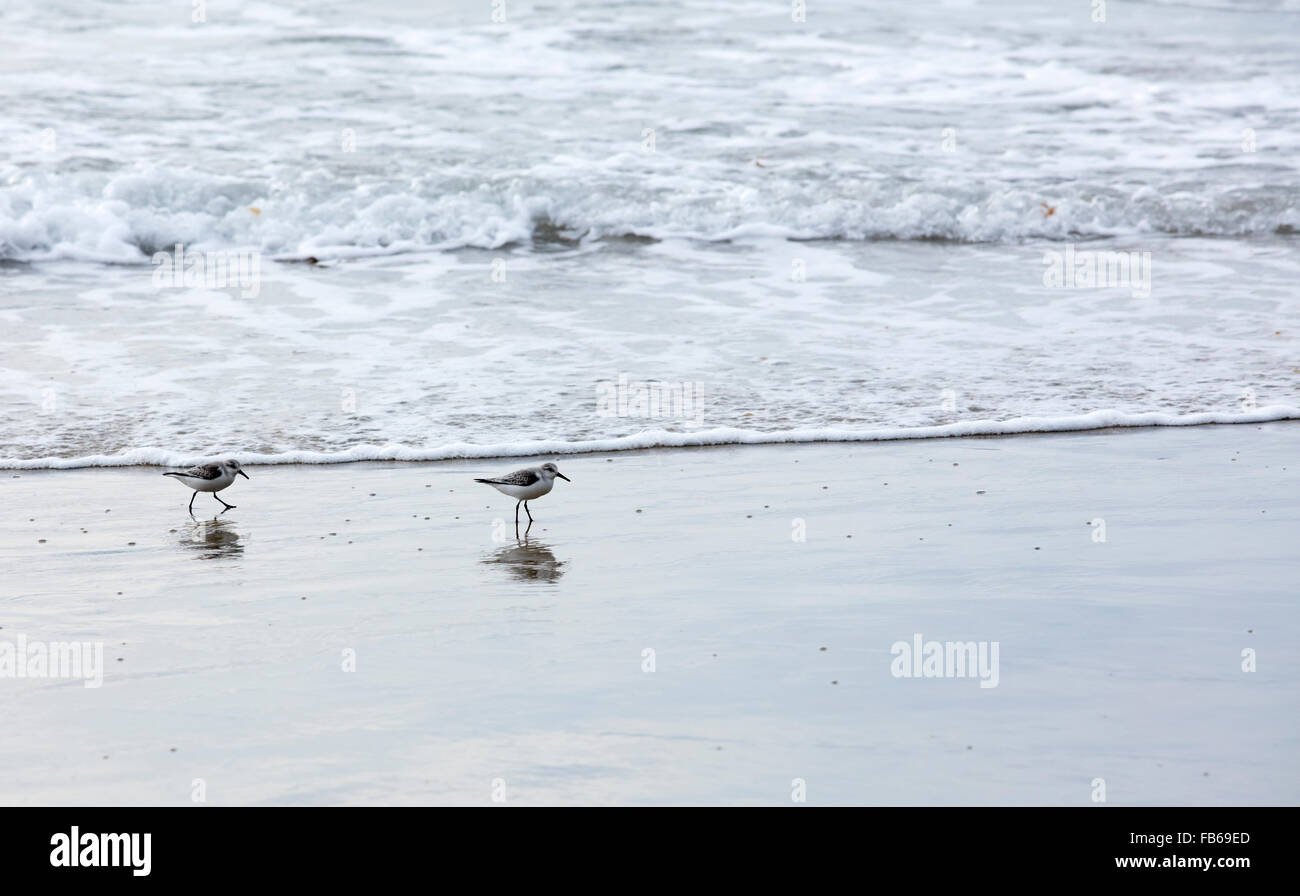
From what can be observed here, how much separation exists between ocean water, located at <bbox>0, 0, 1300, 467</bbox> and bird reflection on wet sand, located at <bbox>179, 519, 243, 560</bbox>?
125 centimetres

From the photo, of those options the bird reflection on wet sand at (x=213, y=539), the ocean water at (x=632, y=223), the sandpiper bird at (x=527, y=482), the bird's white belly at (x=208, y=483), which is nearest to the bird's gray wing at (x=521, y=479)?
the sandpiper bird at (x=527, y=482)

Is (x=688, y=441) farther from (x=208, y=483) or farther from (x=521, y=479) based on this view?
(x=208, y=483)

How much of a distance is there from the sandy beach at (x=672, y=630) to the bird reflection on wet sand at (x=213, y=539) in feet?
0.07

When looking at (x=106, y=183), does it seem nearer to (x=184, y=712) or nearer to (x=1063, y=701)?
(x=184, y=712)

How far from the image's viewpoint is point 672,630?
4570 millimetres

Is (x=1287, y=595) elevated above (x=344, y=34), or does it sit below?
below

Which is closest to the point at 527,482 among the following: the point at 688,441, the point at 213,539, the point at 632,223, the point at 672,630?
the point at 213,539

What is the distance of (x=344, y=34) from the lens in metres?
19.1

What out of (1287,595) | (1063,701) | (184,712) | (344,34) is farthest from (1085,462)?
(344,34)

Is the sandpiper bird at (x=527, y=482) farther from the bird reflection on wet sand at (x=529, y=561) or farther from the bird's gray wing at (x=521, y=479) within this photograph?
the bird reflection on wet sand at (x=529, y=561)

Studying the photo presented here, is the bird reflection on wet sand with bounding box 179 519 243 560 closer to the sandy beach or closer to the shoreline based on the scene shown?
the sandy beach

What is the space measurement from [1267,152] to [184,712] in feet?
48.5

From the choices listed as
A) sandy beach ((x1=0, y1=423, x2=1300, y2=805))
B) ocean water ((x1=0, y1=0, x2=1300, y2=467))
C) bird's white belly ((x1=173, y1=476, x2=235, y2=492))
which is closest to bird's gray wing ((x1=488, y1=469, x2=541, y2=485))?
sandy beach ((x1=0, y1=423, x2=1300, y2=805))
